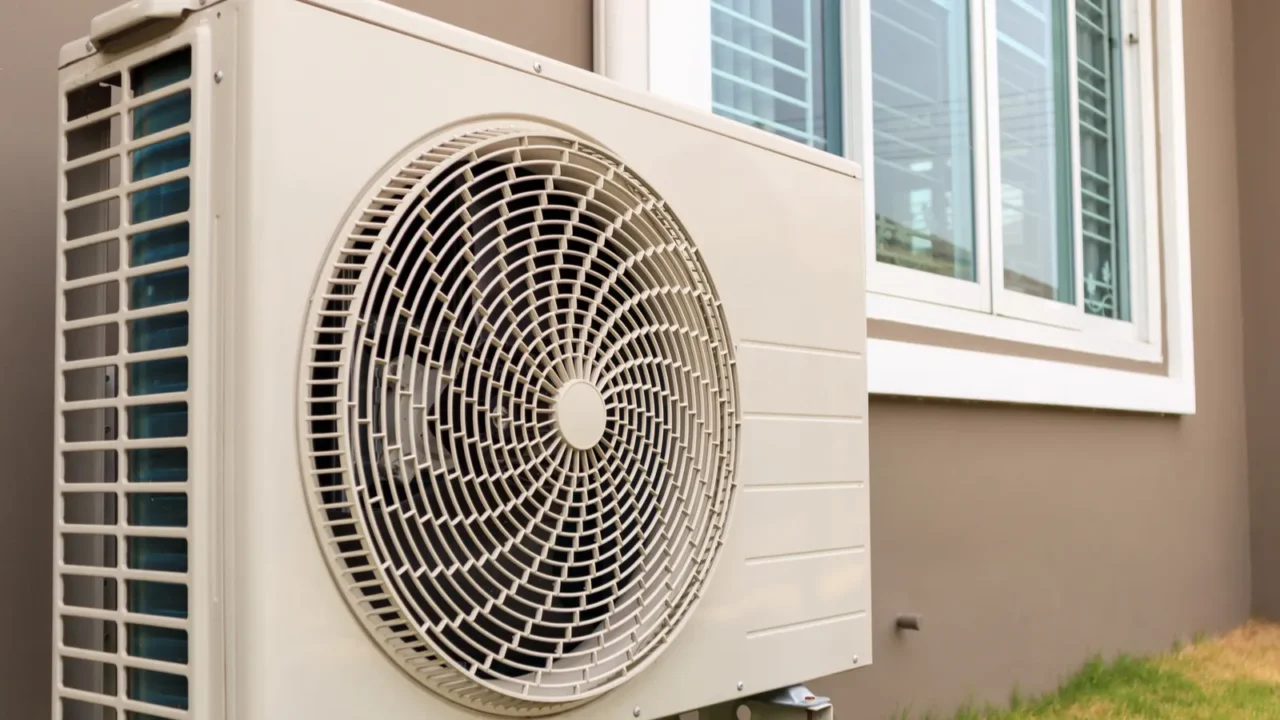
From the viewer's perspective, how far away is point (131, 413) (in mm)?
858

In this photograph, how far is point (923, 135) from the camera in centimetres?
248

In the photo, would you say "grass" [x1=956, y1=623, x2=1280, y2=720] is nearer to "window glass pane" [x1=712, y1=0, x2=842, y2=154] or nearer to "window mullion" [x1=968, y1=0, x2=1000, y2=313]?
"window mullion" [x1=968, y1=0, x2=1000, y2=313]

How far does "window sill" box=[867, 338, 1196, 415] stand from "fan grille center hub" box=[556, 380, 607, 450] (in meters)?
1.11

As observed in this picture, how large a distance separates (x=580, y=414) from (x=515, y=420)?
54mm

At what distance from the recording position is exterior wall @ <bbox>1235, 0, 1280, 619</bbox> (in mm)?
3789

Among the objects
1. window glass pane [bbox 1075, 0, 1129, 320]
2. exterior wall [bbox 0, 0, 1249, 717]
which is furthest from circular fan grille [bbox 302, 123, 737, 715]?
window glass pane [bbox 1075, 0, 1129, 320]

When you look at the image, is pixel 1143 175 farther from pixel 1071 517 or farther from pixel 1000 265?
pixel 1071 517

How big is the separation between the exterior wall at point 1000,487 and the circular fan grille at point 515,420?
0.38 m

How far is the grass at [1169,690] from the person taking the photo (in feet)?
7.60

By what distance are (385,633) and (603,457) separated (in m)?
0.22

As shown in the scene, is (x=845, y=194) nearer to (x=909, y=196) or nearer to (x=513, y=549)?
(x=513, y=549)

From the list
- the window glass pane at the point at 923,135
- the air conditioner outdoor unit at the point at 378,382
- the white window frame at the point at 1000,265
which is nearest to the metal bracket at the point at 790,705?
the air conditioner outdoor unit at the point at 378,382

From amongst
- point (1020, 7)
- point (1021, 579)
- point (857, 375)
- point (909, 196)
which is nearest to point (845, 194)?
point (857, 375)

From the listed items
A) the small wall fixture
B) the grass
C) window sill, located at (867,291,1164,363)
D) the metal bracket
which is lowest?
the grass
